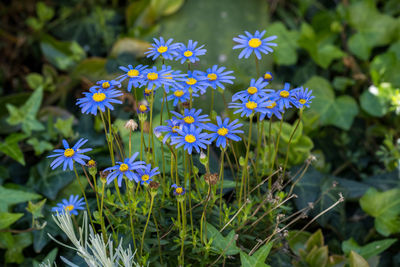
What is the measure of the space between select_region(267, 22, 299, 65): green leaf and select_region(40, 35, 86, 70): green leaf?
902mm

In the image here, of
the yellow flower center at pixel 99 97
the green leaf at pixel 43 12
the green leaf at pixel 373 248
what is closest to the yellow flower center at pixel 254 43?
the yellow flower center at pixel 99 97

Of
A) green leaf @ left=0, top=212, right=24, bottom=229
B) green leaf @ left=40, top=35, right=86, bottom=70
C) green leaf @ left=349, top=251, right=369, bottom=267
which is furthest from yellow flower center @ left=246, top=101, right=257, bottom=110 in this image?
green leaf @ left=40, top=35, right=86, bottom=70

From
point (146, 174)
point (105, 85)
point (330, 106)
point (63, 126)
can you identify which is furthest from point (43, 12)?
point (146, 174)

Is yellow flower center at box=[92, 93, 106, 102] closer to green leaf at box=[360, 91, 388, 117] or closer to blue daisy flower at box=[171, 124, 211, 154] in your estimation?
blue daisy flower at box=[171, 124, 211, 154]

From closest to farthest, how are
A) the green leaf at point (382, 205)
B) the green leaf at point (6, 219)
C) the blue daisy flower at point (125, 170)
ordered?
the blue daisy flower at point (125, 170), the green leaf at point (6, 219), the green leaf at point (382, 205)

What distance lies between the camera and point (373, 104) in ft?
5.75

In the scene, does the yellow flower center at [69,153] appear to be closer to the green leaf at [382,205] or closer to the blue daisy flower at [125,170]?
the blue daisy flower at [125,170]

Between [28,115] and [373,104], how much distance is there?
4.45 ft

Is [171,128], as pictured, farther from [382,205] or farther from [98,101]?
[382,205]

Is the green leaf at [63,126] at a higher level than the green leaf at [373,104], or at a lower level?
lower

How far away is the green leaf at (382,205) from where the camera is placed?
1.39m

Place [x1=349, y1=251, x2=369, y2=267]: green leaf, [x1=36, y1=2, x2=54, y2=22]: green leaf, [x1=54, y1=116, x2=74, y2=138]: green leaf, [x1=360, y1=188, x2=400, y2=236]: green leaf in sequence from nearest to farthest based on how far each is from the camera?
[x1=349, y1=251, x2=369, y2=267]: green leaf → [x1=360, y1=188, x2=400, y2=236]: green leaf → [x1=54, y1=116, x2=74, y2=138]: green leaf → [x1=36, y1=2, x2=54, y2=22]: green leaf

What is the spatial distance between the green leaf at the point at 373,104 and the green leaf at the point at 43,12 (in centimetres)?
157

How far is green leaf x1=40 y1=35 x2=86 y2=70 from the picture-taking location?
2006 millimetres
